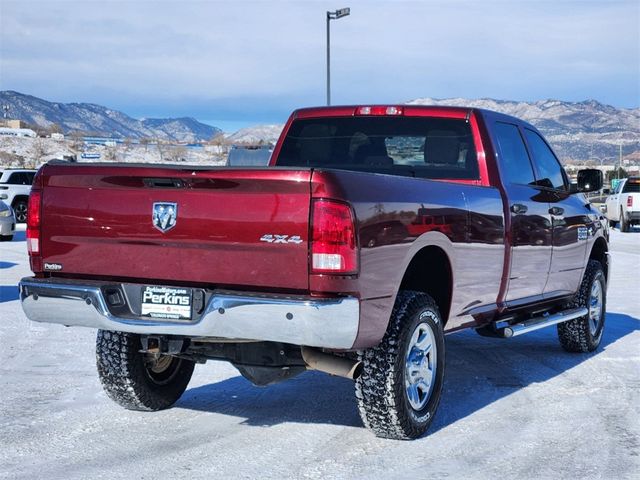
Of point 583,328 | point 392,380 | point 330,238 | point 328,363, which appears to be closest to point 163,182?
point 330,238

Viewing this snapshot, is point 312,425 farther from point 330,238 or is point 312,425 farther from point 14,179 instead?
point 14,179

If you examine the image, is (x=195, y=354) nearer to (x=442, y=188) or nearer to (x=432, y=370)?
(x=432, y=370)

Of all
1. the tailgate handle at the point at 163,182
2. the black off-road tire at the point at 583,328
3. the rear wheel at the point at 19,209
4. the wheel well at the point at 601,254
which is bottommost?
the rear wheel at the point at 19,209

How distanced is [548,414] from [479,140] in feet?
6.42

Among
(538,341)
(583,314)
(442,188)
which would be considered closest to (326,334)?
(442,188)

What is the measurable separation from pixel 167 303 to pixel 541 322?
3326 mm

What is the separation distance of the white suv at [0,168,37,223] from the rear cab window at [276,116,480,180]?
21930mm

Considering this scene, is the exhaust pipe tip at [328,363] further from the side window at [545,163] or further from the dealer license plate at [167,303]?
the side window at [545,163]

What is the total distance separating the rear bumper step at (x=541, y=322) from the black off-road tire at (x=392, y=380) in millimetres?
1553

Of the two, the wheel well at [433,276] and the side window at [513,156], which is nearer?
the wheel well at [433,276]

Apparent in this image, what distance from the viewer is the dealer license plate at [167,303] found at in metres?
4.80

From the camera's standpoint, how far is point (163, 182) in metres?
4.90

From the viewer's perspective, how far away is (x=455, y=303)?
19.2 feet

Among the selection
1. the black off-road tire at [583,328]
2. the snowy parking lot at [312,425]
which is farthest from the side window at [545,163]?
the snowy parking lot at [312,425]
